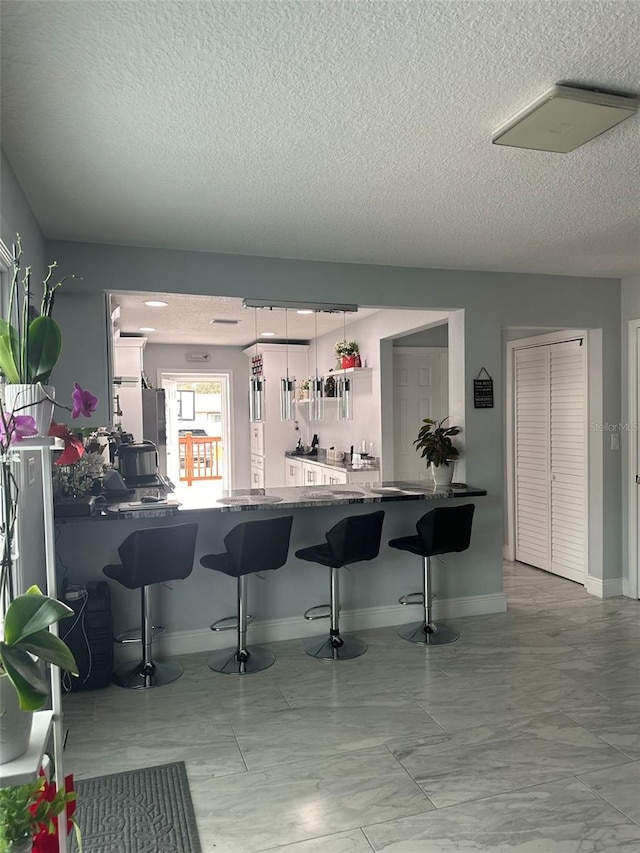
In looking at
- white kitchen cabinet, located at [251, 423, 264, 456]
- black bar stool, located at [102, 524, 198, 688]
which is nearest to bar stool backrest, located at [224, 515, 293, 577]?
black bar stool, located at [102, 524, 198, 688]

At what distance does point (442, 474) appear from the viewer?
4605 millimetres

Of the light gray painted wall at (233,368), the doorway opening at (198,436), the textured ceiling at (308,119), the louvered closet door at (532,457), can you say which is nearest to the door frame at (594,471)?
the louvered closet door at (532,457)

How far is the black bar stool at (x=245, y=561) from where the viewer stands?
3627mm

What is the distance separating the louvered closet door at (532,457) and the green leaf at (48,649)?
5117mm

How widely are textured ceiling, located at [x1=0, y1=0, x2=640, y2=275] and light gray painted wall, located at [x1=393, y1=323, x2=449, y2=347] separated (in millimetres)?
2634

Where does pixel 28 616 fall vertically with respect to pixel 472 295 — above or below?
below

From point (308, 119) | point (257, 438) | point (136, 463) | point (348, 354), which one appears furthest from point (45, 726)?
point (257, 438)

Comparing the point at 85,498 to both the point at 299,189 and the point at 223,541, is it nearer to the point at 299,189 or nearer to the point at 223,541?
the point at 223,541

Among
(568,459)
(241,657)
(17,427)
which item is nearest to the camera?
(17,427)

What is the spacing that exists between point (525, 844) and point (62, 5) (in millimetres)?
2916

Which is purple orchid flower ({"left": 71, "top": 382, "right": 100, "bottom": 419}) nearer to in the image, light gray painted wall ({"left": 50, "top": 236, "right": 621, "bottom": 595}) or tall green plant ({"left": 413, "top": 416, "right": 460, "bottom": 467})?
light gray painted wall ({"left": 50, "top": 236, "right": 621, "bottom": 595})

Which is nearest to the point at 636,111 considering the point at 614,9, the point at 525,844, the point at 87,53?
the point at 614,9

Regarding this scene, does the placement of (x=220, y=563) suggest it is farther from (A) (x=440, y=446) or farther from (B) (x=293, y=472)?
(B) (x=293, y=472)

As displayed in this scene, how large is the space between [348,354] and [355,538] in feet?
9.59
